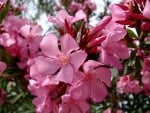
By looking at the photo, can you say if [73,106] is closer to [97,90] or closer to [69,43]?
[97,90]

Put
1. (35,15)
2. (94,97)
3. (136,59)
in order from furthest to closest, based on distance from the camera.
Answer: (35,15) → (136,59) → (94,97)

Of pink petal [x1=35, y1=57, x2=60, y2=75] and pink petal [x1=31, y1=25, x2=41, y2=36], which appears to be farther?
pink petal [x1=31, y1=25, x2=41, y2=36]

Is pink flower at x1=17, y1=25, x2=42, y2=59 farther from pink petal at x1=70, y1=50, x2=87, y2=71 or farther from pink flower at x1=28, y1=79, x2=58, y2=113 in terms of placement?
pink petal at x1=70, y1=50, x2=87, y2=71

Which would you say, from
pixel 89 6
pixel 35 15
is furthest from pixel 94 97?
pixel 35 15

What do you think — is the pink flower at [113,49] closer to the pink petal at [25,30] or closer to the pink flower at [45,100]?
→ the pink flower at [45,100]

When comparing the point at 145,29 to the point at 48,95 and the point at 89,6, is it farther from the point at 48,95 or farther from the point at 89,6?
the point at 89,6

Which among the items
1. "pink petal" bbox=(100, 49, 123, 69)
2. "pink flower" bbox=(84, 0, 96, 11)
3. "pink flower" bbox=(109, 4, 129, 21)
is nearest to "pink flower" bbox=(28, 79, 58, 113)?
"pink petal" bbox=(100, 49, 123, 69)

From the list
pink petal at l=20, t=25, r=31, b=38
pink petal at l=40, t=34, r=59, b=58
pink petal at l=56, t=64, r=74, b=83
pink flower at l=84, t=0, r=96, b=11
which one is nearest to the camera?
pink petal at l=56, t=64, r=74, b=83
